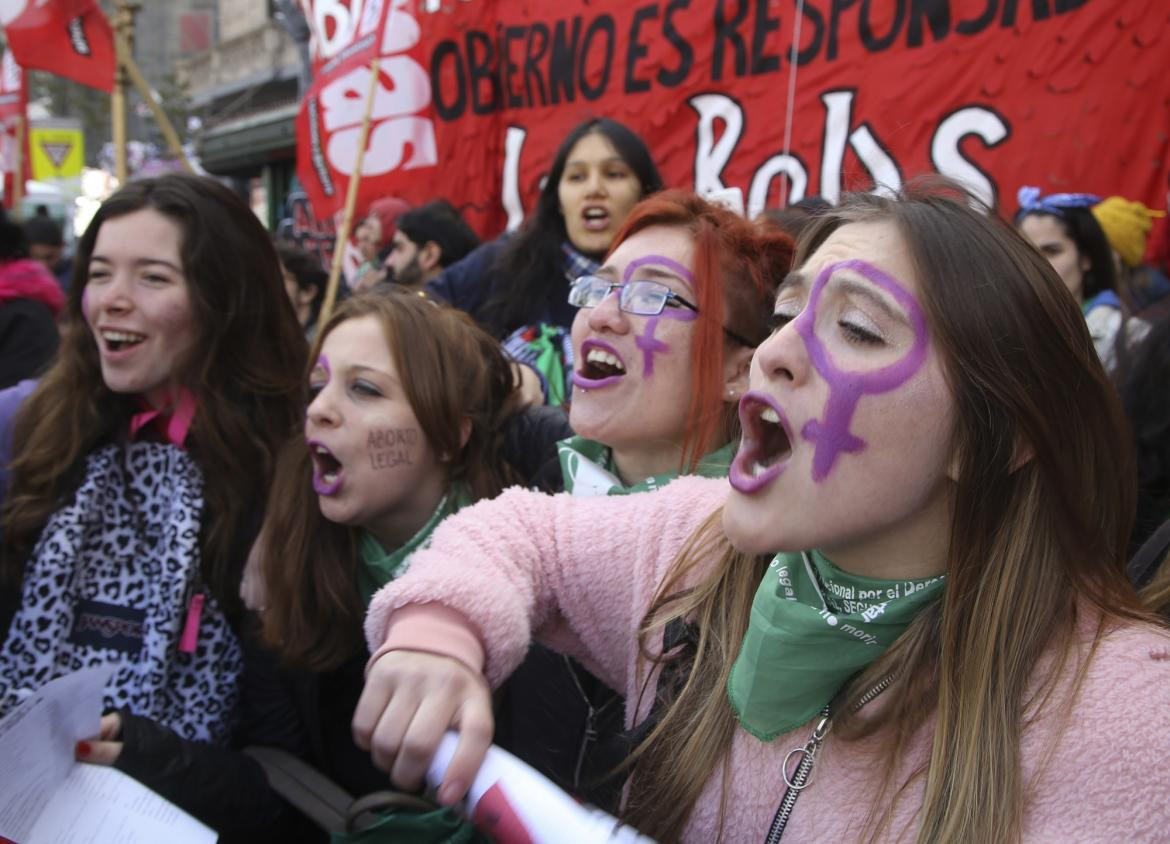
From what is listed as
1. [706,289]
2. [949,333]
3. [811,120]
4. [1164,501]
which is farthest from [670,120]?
[949,333]

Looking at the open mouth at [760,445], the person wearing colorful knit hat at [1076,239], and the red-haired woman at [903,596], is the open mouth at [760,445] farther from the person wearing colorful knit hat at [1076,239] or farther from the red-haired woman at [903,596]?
the person wearing colorful knit hat at [1076,239]

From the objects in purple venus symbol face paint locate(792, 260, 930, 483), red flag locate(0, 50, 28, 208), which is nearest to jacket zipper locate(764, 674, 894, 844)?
purple venus symbol face paint locate(792, 260, 930, 483)

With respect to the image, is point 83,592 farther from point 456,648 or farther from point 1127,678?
point 1127,678

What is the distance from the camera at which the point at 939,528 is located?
1.09m

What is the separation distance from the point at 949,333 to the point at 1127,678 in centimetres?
38

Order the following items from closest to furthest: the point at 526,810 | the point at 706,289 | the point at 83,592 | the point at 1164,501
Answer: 1. the point at 526,810
2. the point at 1164,501
3. the point at 706,289
4. the point at 83,592

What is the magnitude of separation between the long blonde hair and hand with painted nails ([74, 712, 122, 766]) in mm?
1302

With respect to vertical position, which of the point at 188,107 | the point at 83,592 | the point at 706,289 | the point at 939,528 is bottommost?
the point at 83,592

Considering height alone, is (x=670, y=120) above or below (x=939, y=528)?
above

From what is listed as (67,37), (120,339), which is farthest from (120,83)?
(120,339)

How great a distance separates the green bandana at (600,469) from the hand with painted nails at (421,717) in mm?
791

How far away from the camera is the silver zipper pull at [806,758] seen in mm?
1072

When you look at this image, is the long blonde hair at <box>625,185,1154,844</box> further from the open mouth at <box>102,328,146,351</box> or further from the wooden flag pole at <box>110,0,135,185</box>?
the wooden flag pole at <box>110,0,135,185</box>

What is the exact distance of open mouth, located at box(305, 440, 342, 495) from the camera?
6.91ft
